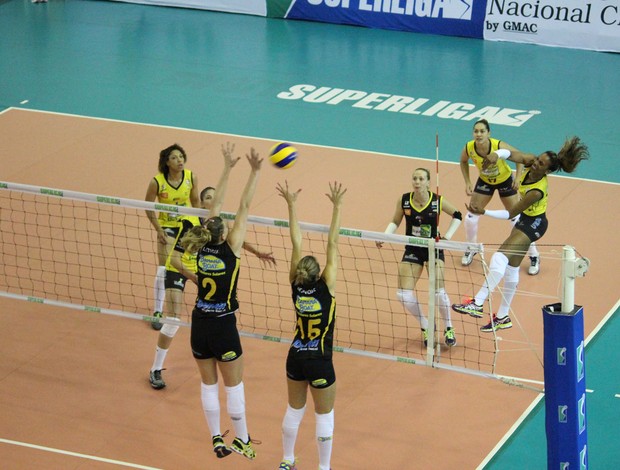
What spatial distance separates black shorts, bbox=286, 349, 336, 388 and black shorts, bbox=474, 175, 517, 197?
575 cm

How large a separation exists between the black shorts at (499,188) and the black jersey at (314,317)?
5.61 meters

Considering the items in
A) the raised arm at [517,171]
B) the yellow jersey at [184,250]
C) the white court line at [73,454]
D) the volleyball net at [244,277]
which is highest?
the raised arm at [517,171]

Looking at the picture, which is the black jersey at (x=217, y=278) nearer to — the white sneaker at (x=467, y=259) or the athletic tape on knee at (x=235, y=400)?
the athletic tape on knee at (x=235, y=400)

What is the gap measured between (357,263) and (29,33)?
13.8m

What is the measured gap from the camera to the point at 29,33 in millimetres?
25672

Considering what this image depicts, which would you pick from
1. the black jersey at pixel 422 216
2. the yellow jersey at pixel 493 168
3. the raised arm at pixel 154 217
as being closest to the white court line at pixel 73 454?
the raised arm at pixel 154 217

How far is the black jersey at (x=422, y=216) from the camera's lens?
505 inches

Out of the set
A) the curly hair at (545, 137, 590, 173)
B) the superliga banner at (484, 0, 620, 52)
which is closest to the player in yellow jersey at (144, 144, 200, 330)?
the curly hair at (545, 137, 590, 173)

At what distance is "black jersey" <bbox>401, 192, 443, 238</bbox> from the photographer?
1282 centimetres

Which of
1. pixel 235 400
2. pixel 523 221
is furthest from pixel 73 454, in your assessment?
pixel 523 221

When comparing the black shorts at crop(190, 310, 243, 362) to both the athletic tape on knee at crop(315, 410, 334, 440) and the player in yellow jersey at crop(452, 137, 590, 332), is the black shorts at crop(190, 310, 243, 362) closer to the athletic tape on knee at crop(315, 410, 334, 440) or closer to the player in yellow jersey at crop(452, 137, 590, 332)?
the athletic tape on knee at crop(315, 410, 334, 440)

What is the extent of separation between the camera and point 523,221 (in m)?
13.5

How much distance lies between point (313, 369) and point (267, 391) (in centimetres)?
239

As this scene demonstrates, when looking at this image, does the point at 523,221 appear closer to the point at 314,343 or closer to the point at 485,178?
the point at 485,178
